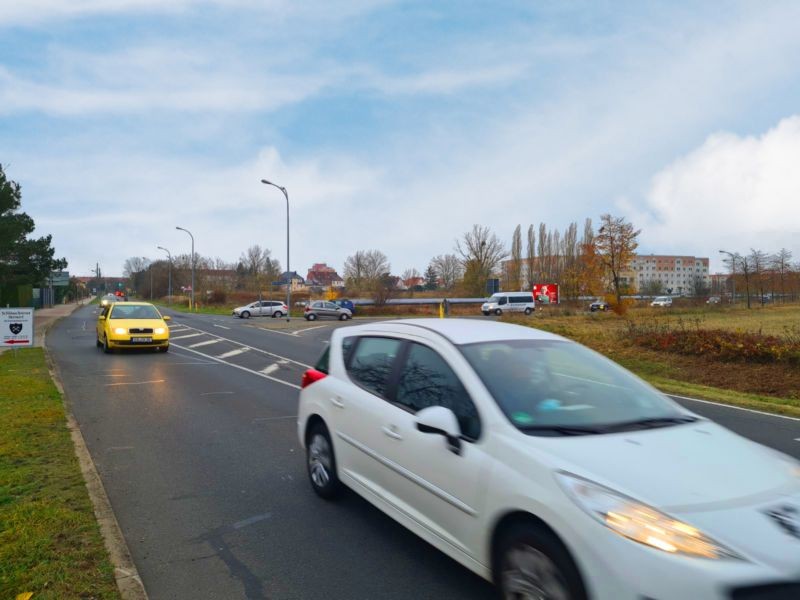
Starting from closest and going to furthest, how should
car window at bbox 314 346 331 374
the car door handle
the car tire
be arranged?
the car tire, the car door handle, car window at bbox 314 346 331 374

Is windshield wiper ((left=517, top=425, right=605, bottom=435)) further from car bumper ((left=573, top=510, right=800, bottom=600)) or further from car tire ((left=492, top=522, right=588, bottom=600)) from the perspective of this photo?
car bumper ((left=573, top=510, right=800, bottom=600))

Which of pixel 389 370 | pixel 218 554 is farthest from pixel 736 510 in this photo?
pixel 218 554

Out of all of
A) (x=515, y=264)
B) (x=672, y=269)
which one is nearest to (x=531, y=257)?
(x=515, y=264)

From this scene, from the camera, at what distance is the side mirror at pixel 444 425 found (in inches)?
133

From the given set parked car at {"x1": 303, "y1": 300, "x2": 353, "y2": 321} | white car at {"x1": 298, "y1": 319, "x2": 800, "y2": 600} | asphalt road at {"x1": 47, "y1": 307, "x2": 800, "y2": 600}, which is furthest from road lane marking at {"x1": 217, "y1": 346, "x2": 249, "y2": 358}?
parked car at {"x1": 303, "y1": 300, "x2": 353, "y2": 321}

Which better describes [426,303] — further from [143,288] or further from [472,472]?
[143,288]

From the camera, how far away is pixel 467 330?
4.29m

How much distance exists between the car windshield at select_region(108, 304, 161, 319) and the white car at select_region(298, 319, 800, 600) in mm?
15750

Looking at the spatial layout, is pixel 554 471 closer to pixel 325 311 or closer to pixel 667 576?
pixel 667 576

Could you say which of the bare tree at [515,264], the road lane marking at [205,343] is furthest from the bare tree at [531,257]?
the road lane marking at [205,343]

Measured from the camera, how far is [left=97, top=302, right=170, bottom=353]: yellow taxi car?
1764 centimetres

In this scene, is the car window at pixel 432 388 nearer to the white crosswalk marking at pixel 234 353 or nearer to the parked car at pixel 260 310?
the white crosswalk marking at pixel 234 353

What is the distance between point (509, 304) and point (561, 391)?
2016 inches

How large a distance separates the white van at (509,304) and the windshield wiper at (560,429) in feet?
165
